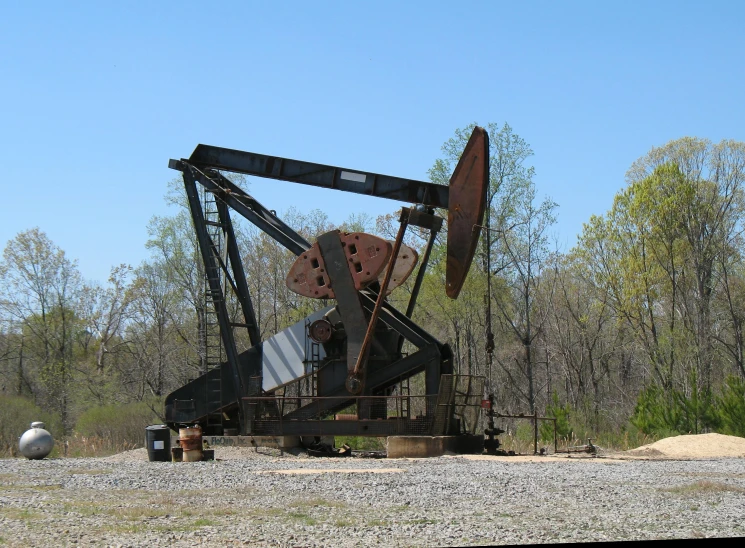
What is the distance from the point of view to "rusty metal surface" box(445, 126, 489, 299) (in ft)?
51.2

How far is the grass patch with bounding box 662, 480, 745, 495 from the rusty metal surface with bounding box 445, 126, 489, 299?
6.54m

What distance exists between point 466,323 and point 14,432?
690 inches

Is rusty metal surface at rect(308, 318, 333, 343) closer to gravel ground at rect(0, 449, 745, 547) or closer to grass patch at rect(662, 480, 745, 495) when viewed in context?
gravel ground at rect(0, 449, 745, 547)

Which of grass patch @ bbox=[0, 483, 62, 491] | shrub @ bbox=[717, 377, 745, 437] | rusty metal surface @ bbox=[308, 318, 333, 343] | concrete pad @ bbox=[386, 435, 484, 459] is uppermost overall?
rusty metal surface @ bbox=[308, 318, 333, 343]

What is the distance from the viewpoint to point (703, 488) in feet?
32.7

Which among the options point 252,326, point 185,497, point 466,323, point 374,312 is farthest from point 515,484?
point 466,323

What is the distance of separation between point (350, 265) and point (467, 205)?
99.0 inches

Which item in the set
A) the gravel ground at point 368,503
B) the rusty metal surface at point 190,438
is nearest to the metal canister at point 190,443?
the rusty metal surface at point 190,438

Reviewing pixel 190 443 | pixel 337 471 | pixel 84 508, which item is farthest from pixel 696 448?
pixel 84 508

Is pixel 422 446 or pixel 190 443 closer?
pixel 190 443

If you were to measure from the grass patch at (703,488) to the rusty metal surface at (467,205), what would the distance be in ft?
21.5

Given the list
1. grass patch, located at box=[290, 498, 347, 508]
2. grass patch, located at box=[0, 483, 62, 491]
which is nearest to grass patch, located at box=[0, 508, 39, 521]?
grass patch, located at box=[0, 483, 62, 491]

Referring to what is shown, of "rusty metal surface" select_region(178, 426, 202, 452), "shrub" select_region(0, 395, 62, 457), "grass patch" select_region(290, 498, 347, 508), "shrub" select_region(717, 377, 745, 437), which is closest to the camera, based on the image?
"grass patch" select_region(290, 498, 347, 508)

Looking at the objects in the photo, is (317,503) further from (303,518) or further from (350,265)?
(350,265)
